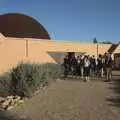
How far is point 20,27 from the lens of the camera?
46.0m

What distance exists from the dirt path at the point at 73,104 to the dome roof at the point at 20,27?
81.3 ft

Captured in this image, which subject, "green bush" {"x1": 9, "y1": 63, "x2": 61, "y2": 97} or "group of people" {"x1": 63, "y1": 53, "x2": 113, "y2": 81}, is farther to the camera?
"group of people" {"x1": 63, "y1": 53, "x2": 113, "y2": 81}

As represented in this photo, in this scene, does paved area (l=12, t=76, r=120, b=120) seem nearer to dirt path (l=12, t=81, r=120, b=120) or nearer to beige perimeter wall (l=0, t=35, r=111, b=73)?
dirt path (l=12, t=81, r=120, b=120)

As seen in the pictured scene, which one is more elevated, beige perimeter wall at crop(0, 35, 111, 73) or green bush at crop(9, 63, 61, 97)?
beige perimeter wall at crop(0, 35, 111, 73)

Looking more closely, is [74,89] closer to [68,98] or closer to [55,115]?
[68,98]

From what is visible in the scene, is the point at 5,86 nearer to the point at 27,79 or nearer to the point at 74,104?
the point at 27,79

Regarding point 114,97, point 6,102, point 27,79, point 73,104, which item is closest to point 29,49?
point 27,79

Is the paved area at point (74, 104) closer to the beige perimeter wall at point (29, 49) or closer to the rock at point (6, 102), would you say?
the rock at point (6, 102)

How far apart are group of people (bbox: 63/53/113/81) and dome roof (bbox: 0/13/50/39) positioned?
17784mm

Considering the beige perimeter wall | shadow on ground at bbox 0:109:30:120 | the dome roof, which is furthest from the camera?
the dome roof

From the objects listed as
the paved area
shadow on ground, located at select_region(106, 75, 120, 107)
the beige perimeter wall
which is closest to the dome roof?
the beige perimeter wall

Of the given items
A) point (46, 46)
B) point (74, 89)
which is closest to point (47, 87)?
point (74, 89)

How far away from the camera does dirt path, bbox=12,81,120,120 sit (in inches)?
548

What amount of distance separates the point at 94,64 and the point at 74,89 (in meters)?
6.79
